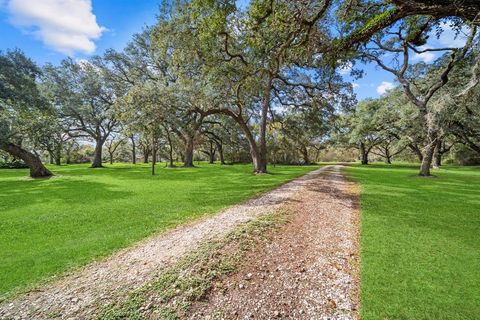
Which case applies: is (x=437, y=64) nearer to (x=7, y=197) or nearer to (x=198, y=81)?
(x=198, y=81)

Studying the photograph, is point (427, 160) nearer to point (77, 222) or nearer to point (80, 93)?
point (77, 222)

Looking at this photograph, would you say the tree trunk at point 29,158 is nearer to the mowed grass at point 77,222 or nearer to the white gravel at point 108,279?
the mowed grass at point 77,222

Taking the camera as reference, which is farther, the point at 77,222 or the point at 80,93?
the point at 80,93

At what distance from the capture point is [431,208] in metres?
8.68

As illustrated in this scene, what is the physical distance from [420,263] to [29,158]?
24282mm

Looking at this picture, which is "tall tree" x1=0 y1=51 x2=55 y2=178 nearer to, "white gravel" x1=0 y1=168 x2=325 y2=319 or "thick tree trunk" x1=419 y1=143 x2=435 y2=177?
"white gravel" x1=0 y1=168 x2=325 y2=319

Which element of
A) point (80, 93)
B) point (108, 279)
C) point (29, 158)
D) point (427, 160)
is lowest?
point (108, 279)

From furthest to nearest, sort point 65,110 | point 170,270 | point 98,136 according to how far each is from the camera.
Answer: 1. point 98,136
2. point 65,110
3. point 170,270

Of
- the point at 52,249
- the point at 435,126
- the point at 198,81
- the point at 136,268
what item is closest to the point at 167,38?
the point at 198,81

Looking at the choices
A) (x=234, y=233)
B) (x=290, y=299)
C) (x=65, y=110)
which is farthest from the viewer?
(x=65, y=110)

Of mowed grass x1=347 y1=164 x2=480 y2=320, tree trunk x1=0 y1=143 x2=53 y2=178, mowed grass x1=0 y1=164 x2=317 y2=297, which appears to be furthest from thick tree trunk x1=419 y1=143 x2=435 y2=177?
tree trunk x1=0 y1=143 x2=53 y2=178

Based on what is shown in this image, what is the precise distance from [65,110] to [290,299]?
3800 centimetres

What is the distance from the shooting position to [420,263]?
4484 mm

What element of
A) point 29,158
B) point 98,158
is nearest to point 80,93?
point 98,158
